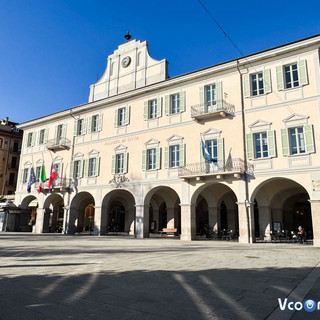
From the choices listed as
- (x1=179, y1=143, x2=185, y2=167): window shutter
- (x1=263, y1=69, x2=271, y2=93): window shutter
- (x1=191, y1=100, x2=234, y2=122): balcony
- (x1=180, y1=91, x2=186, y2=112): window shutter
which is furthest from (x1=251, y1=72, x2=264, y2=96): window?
(x1=179, y1=143, x2=185, y2=167): window shutter

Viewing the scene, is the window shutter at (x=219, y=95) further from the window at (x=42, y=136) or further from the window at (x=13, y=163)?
the window at (x=13, y=163)

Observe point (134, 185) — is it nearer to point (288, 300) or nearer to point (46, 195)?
point (46, 195)

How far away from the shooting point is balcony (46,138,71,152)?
27441 mm

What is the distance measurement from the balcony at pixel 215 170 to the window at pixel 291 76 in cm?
551

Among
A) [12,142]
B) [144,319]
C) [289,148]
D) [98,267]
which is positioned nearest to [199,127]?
[289,148]

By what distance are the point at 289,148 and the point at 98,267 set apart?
1335cm

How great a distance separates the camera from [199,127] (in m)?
20.5

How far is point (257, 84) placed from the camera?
19.0 metres

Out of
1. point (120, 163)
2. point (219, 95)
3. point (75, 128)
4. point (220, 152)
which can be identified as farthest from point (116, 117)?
point (220, 152)

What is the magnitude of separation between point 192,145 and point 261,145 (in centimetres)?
470

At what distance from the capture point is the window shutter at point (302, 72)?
674 inches

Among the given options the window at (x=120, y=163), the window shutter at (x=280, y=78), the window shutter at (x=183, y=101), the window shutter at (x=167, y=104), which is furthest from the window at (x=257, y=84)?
the window at (x=120, y=163)

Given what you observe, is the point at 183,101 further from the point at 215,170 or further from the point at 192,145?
the point at 215,170

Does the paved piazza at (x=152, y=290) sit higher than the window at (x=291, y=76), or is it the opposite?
the window at (x=291, y=76)
